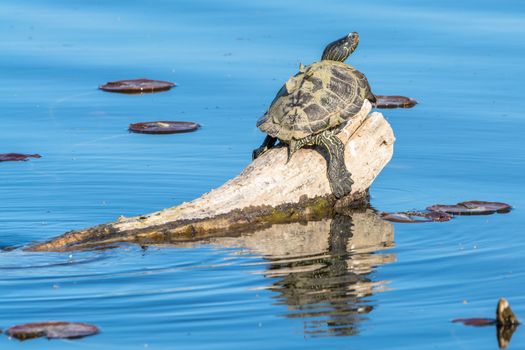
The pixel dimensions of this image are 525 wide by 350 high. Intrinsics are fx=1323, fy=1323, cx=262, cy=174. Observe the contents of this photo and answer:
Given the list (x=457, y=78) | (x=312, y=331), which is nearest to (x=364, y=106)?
(x=312, y=331)

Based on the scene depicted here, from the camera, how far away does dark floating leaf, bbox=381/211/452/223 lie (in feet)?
33.9

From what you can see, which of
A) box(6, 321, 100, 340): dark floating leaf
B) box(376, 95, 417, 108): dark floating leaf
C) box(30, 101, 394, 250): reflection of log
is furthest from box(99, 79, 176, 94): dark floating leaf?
box(6, 321, 100, 340): dark floating leaf

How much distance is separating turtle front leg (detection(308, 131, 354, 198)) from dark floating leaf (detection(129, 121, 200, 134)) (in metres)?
3.03

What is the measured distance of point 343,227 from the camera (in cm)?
1030

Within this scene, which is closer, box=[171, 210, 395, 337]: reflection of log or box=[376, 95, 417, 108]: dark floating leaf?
box=[171, 210, 395, 337]: reflection of log

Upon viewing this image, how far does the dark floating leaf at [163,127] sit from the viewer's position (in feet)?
43.3

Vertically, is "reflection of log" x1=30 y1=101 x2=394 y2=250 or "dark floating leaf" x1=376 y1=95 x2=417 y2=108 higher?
"dark floating leaf" x1=376 y1=95 x2=417 y2=108

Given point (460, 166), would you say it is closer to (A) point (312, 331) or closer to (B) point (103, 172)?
(B) point (103, 172)

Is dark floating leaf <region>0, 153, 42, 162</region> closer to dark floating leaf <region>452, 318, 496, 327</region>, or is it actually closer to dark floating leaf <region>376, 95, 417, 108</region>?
dark floating leaf <region>376, 95, 417, 108</region>

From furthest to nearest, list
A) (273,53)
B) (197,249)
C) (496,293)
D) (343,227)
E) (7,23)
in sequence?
1. (7,23)
2. (273,53)
3. (343,227)
4. (197,249)
5. (496,293)

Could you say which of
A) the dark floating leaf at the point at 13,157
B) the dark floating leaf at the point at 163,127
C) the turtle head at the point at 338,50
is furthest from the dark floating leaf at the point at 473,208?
the dark floating leaf at the point at 13,157

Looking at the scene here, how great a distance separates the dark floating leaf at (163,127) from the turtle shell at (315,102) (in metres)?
2.53

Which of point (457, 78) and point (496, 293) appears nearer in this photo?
point (496, 293)

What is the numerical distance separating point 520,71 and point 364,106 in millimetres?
A: 5208
